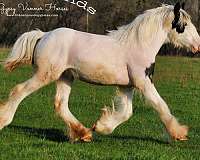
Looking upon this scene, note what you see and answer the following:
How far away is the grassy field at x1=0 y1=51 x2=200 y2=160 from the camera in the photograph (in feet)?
24.5

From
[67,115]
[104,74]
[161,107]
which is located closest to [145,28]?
[104,74]

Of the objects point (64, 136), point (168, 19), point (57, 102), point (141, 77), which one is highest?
point (168, 19)

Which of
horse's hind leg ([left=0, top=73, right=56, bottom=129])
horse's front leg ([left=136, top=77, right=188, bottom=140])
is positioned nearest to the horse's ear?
horse's front leg ([left=136, top=77, right=188, bottom=140])

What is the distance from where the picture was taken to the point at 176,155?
7609 millimetres

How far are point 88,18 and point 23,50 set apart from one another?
44355 millimetres

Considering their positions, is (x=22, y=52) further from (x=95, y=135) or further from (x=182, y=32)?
(x=182, y=32)

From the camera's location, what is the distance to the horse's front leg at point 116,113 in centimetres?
880

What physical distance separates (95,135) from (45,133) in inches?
33.0

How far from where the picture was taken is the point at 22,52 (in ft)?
28.4

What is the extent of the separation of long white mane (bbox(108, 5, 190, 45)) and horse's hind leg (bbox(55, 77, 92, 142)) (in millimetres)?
1088

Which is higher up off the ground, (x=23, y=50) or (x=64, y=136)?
(x=23, y=50)

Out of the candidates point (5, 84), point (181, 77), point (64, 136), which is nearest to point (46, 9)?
point (181, 77)

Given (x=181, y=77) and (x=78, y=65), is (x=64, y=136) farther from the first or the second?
(x=181, y=77)

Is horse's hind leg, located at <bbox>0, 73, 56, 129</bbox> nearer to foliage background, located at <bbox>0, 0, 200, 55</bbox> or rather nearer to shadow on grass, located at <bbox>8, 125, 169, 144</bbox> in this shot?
shadow on grass, located at <bbox>8, 125, 169, 144</bbox>
